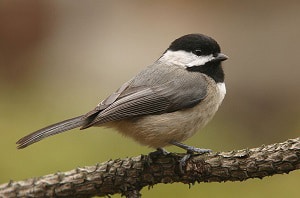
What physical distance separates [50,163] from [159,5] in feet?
12.0

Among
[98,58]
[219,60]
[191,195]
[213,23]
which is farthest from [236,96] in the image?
[219,60]

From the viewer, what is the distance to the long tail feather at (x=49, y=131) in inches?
136

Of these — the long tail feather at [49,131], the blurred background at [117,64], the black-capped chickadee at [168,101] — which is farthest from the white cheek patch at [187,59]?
the blurred background at [117,64]

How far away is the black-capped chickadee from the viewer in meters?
3.55

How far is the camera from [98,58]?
800 centimetres

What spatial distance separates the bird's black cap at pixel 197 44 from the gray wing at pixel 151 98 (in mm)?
155

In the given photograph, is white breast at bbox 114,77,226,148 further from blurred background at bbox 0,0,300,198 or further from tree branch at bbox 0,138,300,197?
blurred background at bbox 0,0,300,198

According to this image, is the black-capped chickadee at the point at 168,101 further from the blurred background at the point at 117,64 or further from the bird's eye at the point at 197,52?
the blurred background at the point at 117,64

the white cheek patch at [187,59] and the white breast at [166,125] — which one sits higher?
the white cheek patch at [187,59]

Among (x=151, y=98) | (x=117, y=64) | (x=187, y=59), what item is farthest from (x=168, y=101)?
(x=117, y=64)

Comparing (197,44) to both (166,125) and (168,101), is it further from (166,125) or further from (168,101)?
(166,125)

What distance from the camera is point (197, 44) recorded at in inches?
150

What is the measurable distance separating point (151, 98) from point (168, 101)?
11 cm

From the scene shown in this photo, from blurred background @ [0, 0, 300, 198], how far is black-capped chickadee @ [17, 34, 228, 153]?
2.03m
